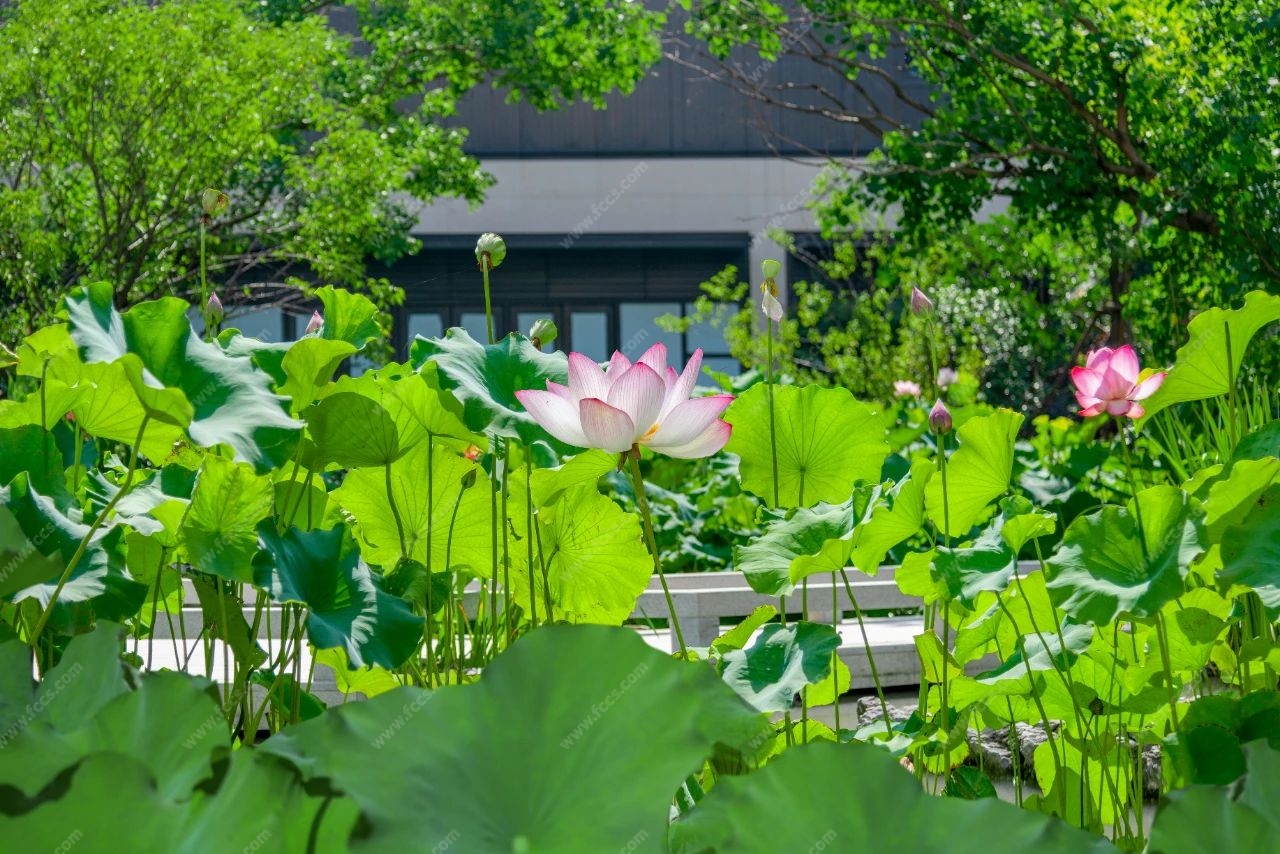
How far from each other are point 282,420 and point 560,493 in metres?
0.26

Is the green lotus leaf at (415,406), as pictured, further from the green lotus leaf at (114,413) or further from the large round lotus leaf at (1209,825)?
the large round lotus leaf at (1209,825)

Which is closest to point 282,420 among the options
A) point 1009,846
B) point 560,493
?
point 560,493

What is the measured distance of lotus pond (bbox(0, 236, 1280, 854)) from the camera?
1.07 feet

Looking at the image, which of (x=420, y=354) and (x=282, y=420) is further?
(x=420, y=354)

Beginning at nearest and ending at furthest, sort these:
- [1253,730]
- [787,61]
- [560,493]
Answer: [1253,730]
[560,493]
[787,61]

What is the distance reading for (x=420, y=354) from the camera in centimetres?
87

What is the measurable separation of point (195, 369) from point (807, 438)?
0.45 metres

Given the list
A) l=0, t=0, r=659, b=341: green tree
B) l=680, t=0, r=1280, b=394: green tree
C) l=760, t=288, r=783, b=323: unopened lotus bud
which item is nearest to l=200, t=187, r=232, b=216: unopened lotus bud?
l=760, t=288, r=783, b=323: unopened lotus bud

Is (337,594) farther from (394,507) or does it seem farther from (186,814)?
(186,814)

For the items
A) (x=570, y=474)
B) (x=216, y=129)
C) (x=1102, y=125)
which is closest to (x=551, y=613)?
(x=570, y=474)

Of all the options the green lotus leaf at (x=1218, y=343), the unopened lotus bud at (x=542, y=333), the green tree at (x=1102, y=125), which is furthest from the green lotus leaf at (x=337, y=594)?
the green tree at (x=1102, y=125)

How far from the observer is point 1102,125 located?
17.7 feet

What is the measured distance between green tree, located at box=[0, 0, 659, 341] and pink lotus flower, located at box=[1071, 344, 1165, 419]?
6240 mm

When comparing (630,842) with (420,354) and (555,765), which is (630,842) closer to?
(555,765)
